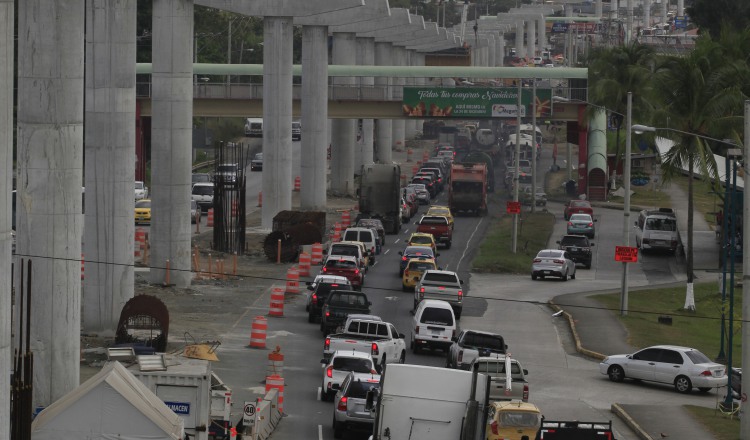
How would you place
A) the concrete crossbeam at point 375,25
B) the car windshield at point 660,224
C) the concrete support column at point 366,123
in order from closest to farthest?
1. the car windshield at point 660,224
2. the concrete crossbeam at point 375,25
3. the concrete support column at point 366,123

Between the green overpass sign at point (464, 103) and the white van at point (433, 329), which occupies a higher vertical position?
the green overpass sign at point (464, 103)

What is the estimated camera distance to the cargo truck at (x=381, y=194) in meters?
80.2

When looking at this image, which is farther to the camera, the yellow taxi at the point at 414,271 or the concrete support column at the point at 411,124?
the concrete support column at the point at 411,124

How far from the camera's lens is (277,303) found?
53.0 meters

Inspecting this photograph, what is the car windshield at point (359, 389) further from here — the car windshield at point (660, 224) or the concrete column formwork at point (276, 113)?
the concrete column formwork at point (276, 113)

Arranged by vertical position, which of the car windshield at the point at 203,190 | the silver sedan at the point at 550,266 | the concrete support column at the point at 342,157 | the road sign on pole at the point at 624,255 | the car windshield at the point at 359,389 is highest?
the concrete support column at the point at 342,157

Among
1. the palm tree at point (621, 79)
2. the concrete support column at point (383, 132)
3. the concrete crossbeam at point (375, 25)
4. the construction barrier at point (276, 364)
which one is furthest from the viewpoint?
the concrete support column at point (383, 132)

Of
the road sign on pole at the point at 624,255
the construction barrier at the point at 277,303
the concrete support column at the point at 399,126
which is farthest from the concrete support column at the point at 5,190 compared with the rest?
the concrete support column at the point at 399,126

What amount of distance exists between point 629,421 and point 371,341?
7743mm

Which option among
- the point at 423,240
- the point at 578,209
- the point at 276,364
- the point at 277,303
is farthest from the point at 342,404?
the point at 578,209

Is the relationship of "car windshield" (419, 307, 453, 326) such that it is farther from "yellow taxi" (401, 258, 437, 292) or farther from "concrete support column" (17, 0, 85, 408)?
"yellow taxi" (401, 258, 437, 292)

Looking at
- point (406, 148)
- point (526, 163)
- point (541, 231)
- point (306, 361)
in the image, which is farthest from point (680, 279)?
point (406, 148)

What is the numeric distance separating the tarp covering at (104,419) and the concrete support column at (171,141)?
95.9 ft

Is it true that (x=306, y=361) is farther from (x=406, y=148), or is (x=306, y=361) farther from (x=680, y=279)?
(x=406, y=148)
